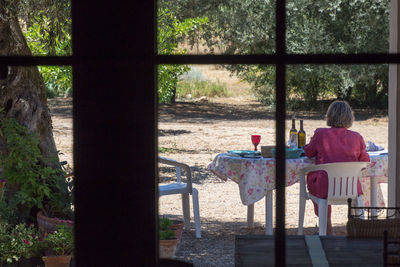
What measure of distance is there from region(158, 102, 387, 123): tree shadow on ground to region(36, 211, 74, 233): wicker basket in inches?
363

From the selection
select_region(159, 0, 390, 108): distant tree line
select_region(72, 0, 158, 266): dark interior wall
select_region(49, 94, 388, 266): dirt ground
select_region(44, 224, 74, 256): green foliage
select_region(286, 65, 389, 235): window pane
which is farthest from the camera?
select_region(286, 65, 389, 235): window pane

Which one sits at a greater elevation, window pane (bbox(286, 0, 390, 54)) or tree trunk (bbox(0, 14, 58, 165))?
A: window pane (bbox(286, 0, 390, 54))

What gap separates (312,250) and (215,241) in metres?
3.00

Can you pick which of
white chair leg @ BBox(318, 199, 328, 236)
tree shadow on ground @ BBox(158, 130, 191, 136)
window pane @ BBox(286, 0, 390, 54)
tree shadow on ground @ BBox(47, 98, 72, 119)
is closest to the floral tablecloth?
white chair leg @ BBox(318, 199, 328, 236)

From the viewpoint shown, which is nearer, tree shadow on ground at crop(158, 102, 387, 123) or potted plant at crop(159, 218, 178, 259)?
potted plant at crop(159, 218, 178, 259)

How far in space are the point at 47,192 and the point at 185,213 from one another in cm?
139

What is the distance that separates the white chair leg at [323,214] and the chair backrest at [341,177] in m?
0.05

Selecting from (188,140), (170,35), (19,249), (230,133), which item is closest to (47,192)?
(19,249)

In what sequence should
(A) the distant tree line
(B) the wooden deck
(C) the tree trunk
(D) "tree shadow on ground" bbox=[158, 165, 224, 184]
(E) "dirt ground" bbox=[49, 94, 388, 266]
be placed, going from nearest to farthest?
1. (B) the wooden deck
2. (C) the tree trunk
3. (E) "dirt ground" bbox=[49, 94, 388, 266]
4. (D) "tree shadow on ground" bbox=[158, 165, 224, 184]
5. (A) the distant tree line

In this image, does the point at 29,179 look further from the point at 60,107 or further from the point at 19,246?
the point at 60,107

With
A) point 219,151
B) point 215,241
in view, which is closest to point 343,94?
point 219,151

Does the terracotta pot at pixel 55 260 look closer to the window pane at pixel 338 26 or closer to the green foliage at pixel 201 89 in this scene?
the window pane at pixel 338 26

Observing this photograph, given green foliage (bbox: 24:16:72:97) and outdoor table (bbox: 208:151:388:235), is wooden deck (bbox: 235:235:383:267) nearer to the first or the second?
outdoor table (bbox: 208:151:388:235)

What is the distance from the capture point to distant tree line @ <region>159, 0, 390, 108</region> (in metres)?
12.0
